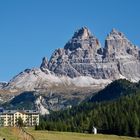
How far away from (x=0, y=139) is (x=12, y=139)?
90.9 inches

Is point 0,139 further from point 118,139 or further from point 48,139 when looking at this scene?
point 118,139

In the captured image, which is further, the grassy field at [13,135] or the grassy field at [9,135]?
the grassy field at [13,135]

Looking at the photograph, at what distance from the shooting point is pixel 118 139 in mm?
154250

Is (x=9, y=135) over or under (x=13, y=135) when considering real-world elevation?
under

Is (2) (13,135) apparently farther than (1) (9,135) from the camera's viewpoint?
Yes

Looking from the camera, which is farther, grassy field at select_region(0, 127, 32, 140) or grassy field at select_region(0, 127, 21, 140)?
grassy field at select_region(0, 127, 32, 140)

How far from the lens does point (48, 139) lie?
110 m

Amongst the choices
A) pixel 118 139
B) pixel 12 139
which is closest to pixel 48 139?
pixel 12 139

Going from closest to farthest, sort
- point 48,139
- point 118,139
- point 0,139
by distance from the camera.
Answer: point 0,139 < point 48,139 < point 118,139

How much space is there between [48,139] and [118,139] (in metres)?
48.1

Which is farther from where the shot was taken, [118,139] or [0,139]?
[118,139]

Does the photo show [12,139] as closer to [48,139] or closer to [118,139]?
[48,139]

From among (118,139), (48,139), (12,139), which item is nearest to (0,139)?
(12,139)

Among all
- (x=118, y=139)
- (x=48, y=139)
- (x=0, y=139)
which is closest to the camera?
(x=0, y=139)
